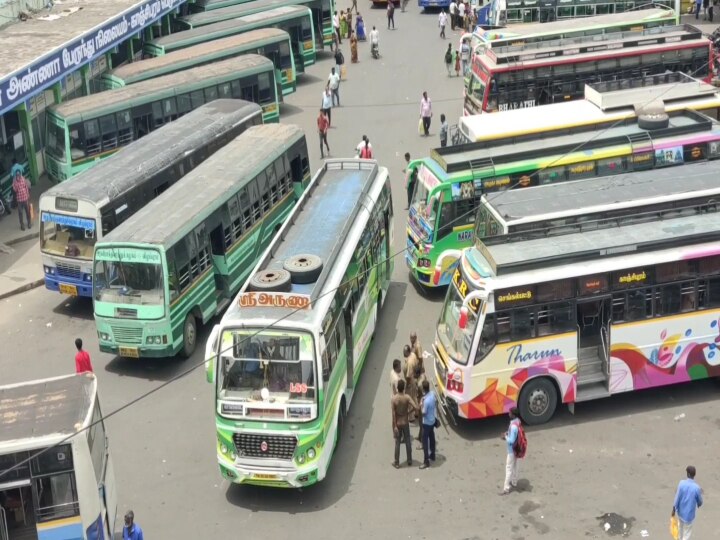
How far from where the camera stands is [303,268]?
1633 centimetres

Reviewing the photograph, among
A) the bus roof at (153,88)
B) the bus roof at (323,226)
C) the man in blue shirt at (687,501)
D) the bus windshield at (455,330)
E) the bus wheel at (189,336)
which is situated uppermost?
the bus roof at (153,88)

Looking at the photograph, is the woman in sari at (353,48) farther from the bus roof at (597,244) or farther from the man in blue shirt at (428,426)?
the man in blue shirt at (428,426)

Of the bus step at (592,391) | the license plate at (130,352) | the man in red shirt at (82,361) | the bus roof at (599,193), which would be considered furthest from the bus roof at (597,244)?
the man in red shirt at (82,361)

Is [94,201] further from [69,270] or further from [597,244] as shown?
[597,244]

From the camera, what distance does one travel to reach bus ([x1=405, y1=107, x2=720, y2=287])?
814 inches

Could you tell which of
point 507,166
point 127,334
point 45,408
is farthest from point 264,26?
point 45,408

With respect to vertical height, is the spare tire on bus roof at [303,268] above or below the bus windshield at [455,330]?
above

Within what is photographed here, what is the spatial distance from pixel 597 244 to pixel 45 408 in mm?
8457

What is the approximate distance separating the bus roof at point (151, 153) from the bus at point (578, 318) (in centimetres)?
820

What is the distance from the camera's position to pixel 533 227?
17.9m

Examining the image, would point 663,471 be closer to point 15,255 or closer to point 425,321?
point 425,321

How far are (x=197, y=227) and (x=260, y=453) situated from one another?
6179 mm

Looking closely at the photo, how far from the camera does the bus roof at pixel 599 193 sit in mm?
18141

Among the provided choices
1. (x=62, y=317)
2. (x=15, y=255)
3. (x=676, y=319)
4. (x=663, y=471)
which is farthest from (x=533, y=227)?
(x=15, y=255)
